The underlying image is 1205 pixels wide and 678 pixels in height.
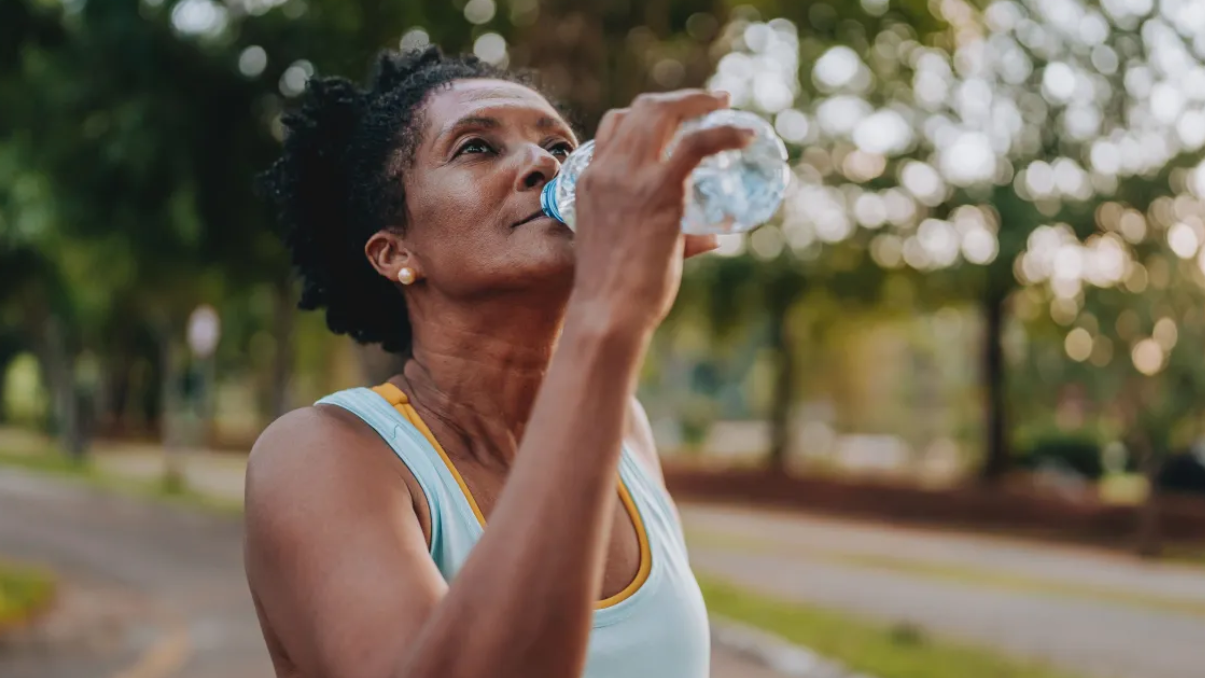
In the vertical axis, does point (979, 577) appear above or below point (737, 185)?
below

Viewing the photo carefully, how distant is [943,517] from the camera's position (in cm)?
2075

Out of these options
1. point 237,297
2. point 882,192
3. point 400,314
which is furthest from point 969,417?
point 400,314

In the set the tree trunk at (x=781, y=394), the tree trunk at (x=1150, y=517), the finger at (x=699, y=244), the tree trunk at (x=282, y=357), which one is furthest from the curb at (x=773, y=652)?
the tree trunk at (x=781, y=394)

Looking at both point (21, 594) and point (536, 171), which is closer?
point (536, 171)

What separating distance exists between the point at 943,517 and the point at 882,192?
211 inches

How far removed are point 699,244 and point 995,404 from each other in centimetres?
2159

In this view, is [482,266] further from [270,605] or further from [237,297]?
[237,297]

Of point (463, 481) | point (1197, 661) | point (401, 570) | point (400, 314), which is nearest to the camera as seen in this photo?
point (401, 570)

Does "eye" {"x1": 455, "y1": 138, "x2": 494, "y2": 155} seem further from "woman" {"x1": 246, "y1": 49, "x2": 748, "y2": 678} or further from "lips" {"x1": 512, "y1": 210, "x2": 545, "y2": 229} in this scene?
"lips" {"x1": 512, "y1": 210, "x2": 545, "y2": 229}

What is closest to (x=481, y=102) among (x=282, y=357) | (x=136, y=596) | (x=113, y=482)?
(x=136, y=596)

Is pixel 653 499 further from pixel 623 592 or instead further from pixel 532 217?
pixel 532 217

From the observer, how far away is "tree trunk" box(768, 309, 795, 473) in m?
25.4

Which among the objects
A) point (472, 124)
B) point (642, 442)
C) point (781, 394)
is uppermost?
point (472, 124)

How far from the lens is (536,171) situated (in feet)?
5.60
